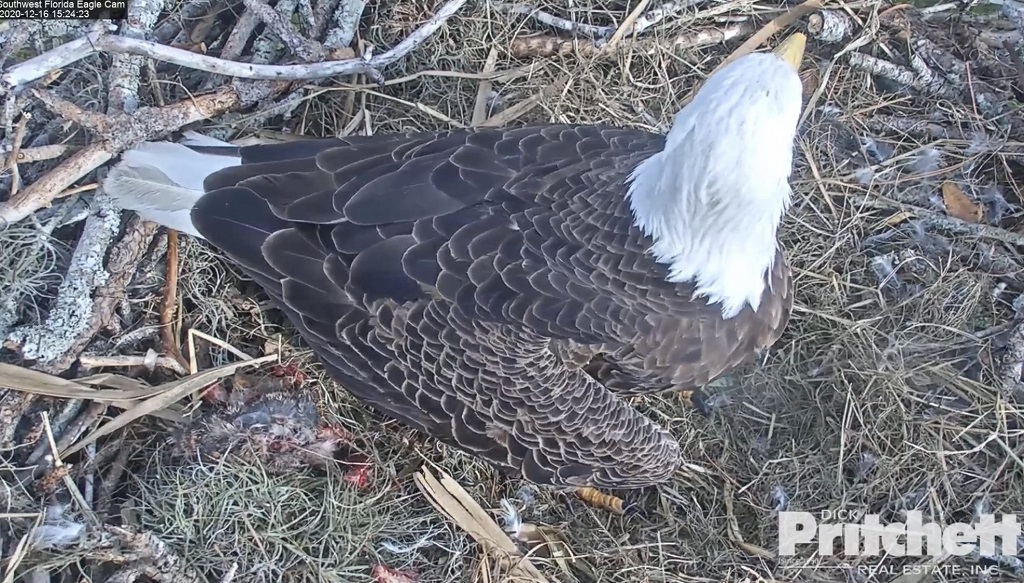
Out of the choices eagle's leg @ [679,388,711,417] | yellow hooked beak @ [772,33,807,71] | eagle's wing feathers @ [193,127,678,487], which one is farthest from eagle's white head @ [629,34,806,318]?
eagle's leg @ [679,388,711,417]

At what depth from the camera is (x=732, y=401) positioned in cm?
300

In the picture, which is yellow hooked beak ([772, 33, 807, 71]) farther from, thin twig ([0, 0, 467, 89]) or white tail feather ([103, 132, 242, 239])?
white tail feather ([103, 132, 242, 239])

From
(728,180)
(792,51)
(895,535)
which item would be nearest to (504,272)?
(728,180)

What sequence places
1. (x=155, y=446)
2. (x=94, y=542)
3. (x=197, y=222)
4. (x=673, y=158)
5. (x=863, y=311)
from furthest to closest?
(x=863, y=311)
(x=155, y=446)
(x=197, y=222)
(x=94, y=542)
(x=673, y=158)

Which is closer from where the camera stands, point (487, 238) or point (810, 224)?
point (487, 238)

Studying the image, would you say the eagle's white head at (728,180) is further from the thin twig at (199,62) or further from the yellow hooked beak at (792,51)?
the thin twig at (199,62)

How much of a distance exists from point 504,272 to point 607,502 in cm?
102

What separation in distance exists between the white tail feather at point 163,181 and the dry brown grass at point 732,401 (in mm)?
209

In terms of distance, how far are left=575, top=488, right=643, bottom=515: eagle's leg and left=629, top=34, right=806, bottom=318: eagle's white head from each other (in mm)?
822

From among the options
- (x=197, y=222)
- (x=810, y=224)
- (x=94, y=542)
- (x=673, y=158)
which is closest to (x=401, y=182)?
(x=197, y=222)

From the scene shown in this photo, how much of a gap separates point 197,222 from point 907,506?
98.5 inches

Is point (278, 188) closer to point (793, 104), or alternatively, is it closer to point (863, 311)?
point (793, 104)

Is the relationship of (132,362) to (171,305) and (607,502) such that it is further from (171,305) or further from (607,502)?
(607,502)

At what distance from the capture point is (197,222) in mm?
2471
